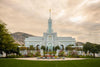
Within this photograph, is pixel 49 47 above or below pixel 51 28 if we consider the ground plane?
below

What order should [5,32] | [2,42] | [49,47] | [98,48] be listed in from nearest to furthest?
[2,42]
[5,32]
[98,48]
[49,47]

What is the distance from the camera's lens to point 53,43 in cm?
7900

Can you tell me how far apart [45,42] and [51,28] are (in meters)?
11.4

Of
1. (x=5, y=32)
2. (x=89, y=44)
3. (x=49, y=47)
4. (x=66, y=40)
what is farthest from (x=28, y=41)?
(x=5, y=32)

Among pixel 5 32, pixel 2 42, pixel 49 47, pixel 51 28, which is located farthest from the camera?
pixel 51 28

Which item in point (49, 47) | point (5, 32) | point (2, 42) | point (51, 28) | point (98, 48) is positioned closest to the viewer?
point (2, 42)

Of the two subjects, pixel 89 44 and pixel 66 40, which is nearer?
pixel 89 44

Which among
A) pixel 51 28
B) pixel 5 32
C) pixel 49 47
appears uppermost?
pixel 51 28

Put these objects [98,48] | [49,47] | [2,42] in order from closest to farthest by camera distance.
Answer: [2,42] < [98,48] < [49,47]

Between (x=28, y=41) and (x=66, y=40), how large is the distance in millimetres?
25961

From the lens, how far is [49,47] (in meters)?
78.2

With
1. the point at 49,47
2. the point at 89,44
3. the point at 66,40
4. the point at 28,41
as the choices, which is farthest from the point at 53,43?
the point at 89,44

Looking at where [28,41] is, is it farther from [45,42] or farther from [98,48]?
[98,48]

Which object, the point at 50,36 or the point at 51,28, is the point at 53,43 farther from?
the point at 51,28
